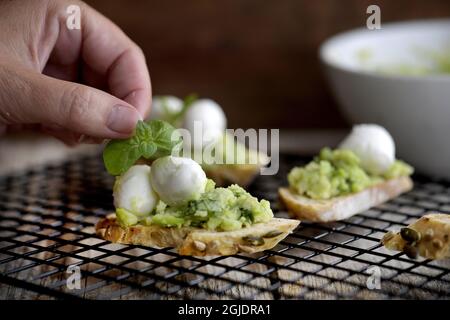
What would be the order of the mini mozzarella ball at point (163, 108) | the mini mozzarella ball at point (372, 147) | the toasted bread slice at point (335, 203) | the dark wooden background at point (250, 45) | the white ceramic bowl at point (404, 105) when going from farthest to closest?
the dark wooden background at point (250, 45) → the mini mozzarella ball at point (163, 108) → the white ceramic bowl at point (404, 105) → the mini mozzarella ball at point (372, 147) → the toasted bread slice at point (335, 203)

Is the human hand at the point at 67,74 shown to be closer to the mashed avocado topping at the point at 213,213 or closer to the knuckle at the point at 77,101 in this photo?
the knuckle at the point at 77,101

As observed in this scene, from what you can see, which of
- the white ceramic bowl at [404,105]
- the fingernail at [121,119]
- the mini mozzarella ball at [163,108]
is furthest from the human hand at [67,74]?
the white ceramic bowl at [404,105]

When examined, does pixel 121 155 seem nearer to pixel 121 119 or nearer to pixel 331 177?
pixel 121 119

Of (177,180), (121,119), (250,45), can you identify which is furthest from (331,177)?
(250,45)

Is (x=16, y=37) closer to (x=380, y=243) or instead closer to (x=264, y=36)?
(x=380, y=243)

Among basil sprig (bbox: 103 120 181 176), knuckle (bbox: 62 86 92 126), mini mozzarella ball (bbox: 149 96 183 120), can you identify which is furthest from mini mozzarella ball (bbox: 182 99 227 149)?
knuckle (bbox: 62 86 92 126)

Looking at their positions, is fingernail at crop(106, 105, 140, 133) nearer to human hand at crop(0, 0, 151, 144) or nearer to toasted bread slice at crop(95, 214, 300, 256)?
human hand at crop(0, 0, 151, 144)
